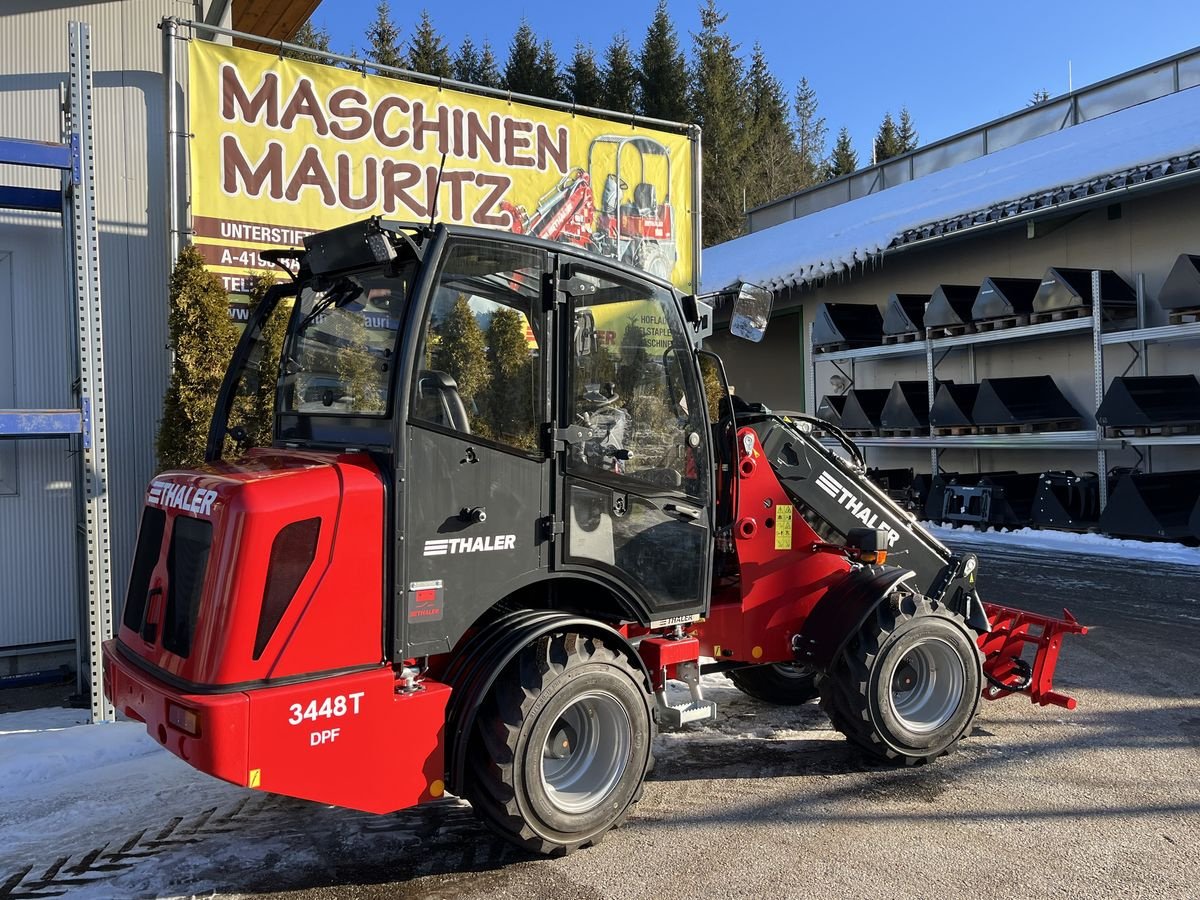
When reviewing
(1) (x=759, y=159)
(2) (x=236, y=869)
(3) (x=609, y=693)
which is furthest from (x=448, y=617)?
(1) (x=759, y=159)

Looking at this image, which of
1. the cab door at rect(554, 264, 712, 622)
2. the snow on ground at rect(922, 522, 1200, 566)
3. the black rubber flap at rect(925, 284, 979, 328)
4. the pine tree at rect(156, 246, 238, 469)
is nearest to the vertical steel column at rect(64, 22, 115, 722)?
the pine tree at rect(156, 246, 238, 469)

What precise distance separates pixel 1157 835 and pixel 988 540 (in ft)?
33.2

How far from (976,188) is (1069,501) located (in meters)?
6.99

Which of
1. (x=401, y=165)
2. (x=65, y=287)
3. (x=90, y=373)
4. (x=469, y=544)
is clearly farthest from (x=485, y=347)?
(x=401, y=165)

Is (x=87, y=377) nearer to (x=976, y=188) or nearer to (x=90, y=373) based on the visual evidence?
(x=90, y=373)

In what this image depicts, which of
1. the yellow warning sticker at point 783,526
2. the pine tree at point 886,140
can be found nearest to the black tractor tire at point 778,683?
the yellow warning sticker at point 783,526

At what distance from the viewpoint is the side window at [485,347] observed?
150 inches

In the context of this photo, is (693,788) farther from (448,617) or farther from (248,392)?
(248,392)

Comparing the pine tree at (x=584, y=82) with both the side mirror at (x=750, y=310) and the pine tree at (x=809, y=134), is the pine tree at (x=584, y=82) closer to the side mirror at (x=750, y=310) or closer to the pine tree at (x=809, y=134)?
the pine tree at (x=809, y=134)

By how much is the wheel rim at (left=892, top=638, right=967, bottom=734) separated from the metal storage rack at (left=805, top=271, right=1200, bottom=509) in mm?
9300

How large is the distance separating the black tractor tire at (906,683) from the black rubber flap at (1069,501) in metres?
9.63

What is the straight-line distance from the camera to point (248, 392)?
4.89 meters

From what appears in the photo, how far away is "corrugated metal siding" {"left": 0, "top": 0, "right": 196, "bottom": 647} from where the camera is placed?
6.96m

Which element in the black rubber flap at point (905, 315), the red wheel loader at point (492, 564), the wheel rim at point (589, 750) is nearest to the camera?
the red wheel loader at point (492, 564)
